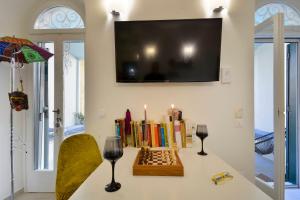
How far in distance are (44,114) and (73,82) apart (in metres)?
0.61

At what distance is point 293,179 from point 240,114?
1664 mm

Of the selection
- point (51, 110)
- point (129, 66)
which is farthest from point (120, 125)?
point (51, 110)

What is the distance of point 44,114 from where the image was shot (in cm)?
271

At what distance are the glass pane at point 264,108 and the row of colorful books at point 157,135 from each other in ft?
3.20

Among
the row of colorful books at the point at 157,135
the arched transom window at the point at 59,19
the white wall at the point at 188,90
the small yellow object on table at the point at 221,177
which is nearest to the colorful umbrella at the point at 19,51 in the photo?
the white wall at the point at 188,90

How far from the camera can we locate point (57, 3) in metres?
2.68

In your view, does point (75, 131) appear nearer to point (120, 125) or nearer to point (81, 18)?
point (120, 125)

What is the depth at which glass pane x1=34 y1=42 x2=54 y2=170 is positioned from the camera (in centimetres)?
271

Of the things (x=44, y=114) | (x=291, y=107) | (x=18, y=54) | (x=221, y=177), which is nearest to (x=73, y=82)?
(x=44, y=114)

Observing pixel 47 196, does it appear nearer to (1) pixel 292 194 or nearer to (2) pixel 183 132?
(2) pixel 183 132

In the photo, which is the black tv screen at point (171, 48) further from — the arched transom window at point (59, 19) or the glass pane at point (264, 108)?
the arched transom window at point (59, 19)

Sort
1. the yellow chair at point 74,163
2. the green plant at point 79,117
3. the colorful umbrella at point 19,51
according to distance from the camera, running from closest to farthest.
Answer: the yellow chair at point 74,163 < the colorful umbrella at point 19,51 < the green plant at point 79,117

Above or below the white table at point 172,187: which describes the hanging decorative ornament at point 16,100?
above

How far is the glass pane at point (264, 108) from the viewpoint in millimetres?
2201
